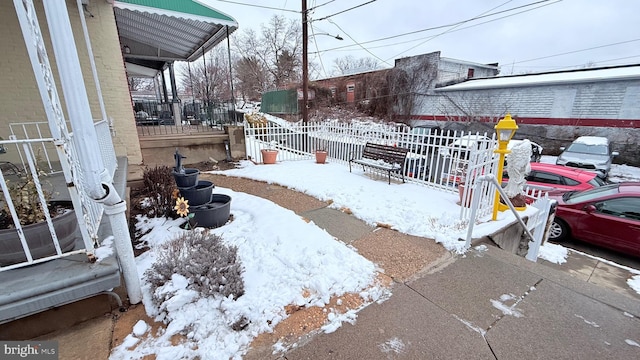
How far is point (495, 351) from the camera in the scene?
76.7 inches

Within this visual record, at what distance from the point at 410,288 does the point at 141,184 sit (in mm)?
5241

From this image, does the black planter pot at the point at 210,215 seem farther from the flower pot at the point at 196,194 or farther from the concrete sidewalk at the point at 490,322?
the concrete sidewalk at the point at 490,322

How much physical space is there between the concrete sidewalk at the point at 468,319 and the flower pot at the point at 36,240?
0.63 m

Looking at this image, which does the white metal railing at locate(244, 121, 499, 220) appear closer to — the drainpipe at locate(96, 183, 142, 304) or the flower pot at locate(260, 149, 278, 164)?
the flower pot at locate(260, 149, 278, 164)

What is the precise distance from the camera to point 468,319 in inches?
88.0

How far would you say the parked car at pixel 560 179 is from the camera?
252 inches

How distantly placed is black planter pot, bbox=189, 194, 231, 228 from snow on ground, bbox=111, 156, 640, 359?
5.2 inches

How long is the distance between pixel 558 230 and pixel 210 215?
7006 millimetres

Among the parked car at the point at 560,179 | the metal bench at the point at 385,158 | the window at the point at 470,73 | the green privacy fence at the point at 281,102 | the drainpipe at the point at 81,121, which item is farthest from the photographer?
the window at the point at 470,73

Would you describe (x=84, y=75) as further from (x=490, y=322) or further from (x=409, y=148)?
(x=490, y=322)

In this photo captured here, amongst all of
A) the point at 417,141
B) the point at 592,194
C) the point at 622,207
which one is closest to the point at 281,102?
the point at 417,141

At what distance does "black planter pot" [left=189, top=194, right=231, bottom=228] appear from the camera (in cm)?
345

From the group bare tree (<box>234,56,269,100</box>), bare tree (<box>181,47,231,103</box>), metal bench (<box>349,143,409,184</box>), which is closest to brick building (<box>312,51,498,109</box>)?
bare tree (<box>234,56,269,100</box>)

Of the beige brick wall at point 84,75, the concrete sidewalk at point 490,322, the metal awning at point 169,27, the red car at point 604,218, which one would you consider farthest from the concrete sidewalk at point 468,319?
the metal awning at point 169,27
